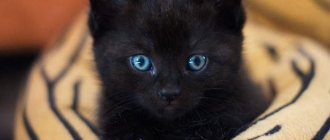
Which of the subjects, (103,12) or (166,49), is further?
(103,12)

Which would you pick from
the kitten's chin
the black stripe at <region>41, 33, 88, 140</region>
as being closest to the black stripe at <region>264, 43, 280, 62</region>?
the black stripe at <region>41, 33, 88, 140</region>

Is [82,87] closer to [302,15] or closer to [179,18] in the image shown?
[179,18]

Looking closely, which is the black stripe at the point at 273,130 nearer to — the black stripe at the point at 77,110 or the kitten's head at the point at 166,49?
the kitten's head at the point at 166,49

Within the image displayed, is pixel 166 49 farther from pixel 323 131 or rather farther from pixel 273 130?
pixel 323 131

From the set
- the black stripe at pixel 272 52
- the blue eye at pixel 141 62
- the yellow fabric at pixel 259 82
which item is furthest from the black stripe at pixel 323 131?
the black stripe at pixel 272 52

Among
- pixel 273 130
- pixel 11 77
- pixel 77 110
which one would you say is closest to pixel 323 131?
pixel 273 130

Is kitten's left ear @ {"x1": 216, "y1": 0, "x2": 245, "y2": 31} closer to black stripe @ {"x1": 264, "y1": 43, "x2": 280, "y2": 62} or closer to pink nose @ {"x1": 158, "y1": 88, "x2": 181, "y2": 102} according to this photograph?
pink nose @ {"x1": 158, "y1": 88, "x2": 181, "y2": 102}
